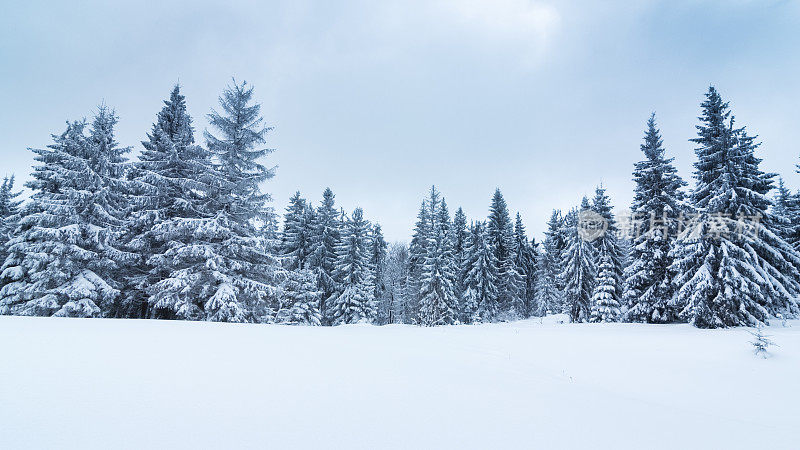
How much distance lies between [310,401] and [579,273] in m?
32.5

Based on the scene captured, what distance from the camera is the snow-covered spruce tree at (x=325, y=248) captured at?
32.8m

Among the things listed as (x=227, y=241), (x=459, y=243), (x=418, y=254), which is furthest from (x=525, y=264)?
(x=227, y=241)

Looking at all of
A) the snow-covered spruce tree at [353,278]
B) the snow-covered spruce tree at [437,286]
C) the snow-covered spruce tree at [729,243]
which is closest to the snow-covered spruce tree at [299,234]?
the snow-covered spruce tree at [353,278]

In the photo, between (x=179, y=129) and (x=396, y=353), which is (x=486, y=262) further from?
(x=396, y=353)

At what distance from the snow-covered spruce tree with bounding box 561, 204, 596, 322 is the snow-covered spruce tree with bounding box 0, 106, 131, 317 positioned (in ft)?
104

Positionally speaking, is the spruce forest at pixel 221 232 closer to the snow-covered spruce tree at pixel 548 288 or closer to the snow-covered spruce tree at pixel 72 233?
the snow-covered spruce tree at pixel 72 233

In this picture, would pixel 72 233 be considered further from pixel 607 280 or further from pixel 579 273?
pixel 579 273

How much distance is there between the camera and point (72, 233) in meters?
16.0

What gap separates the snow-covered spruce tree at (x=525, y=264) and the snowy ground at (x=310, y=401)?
3909 centimetres

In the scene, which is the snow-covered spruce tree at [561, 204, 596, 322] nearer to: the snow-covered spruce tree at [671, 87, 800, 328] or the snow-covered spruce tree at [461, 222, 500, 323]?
the snow-covered spruce tree at [461, 222, 500, 323]

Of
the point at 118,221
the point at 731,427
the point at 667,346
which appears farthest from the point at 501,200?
the point at 731,427

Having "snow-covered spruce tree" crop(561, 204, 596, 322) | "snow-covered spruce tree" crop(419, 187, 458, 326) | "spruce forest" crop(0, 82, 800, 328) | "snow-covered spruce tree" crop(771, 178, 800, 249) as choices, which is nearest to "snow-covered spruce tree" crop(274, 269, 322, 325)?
"spruce forest" crop(0, 82, 800, 328)

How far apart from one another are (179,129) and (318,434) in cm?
2156

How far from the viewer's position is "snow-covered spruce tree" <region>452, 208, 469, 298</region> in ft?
131
